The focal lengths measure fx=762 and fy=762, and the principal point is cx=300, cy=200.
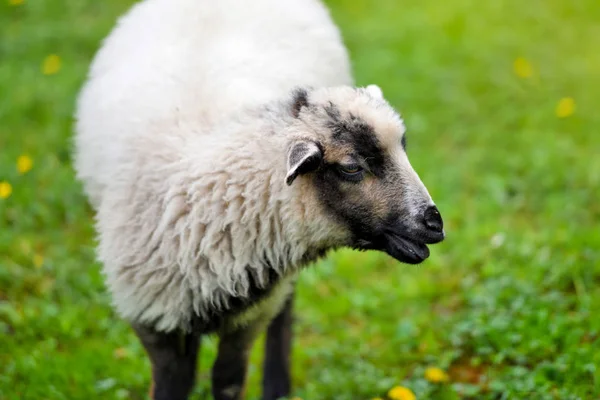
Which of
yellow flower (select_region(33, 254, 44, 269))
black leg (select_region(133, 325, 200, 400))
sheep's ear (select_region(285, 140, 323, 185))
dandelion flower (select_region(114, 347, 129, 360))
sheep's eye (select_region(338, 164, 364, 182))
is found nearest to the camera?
sheep's ear (select_region(285, 140, 323, 185))

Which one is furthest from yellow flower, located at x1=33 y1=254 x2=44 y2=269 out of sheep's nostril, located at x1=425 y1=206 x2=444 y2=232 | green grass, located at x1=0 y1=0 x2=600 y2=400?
sheep's nostril, located at x1=425 y1=206 x2=444 y2=232

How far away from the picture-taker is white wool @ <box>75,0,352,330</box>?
10.2 ft

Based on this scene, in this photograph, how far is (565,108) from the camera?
673cm

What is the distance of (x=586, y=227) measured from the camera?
520 cm

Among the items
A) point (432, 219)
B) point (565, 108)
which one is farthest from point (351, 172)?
point (565, 108)

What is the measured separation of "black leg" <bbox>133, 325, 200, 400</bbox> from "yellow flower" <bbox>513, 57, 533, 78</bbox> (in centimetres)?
498

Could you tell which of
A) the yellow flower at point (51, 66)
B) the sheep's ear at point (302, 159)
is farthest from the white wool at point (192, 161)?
the yellow flower at point (51, 66)

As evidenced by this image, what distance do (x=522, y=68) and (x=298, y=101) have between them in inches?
196

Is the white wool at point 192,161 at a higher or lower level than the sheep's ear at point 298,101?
lower

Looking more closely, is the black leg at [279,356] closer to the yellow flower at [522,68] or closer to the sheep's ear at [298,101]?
the sheep's ear at [298,101]

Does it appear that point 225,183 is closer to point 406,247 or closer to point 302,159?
point 302,159

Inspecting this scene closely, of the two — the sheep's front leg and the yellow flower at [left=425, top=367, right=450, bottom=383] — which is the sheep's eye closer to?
Result: the sheep's front leg

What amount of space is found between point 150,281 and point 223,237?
0.40m

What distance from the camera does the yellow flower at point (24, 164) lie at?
5844 mm
